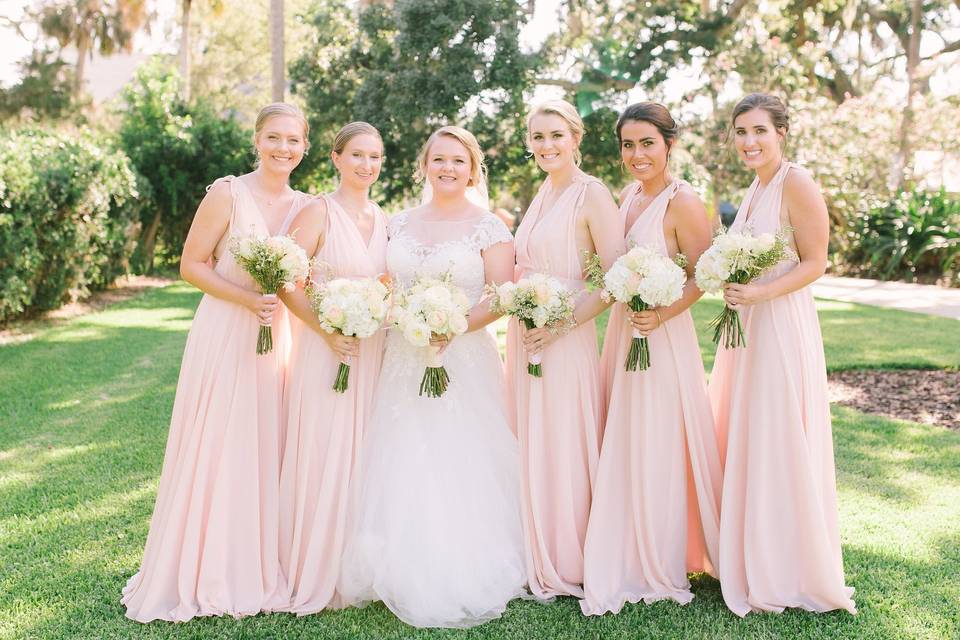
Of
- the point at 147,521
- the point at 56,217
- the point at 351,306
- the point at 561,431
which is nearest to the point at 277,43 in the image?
the point at 56,217

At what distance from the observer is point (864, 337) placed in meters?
11.7

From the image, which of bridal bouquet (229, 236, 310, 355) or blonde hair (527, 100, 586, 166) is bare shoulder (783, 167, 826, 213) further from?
bridal bouquet (229, 236, 310, 355)

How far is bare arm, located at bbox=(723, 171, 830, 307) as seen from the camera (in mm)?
3922

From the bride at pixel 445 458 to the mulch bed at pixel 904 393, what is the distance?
5.22 m

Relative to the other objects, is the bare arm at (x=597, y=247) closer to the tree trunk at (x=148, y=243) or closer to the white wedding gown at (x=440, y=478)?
the white wedding gown at (x=440, y=478)

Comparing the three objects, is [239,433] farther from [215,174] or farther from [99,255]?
[215,174]

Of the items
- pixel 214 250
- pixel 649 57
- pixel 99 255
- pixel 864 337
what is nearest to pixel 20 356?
pixel 99 255

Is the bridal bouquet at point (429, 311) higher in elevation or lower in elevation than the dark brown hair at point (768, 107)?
lower

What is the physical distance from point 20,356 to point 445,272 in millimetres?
8497

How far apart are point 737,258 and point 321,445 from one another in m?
2.26

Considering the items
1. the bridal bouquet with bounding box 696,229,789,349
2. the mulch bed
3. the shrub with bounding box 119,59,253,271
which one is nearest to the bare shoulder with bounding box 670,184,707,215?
the bridal bouquet with bounding box 696,229,789,349

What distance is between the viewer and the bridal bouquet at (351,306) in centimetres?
386

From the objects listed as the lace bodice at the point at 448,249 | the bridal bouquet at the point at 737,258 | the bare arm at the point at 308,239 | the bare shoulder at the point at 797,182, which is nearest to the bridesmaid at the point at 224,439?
the bare arm at the point at 308,239

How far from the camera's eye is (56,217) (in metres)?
12.5
